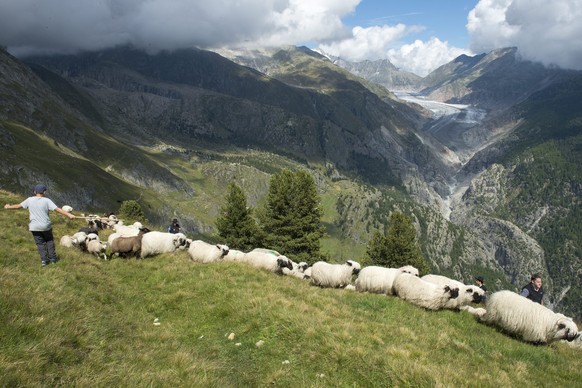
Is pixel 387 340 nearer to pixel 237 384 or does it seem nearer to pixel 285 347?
→ pixel 285 347

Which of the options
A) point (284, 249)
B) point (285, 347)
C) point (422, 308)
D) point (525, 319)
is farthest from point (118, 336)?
point (284, 249)

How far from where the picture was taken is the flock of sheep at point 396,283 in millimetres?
16438

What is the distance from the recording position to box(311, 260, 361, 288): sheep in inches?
915

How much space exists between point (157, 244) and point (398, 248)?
166 ft

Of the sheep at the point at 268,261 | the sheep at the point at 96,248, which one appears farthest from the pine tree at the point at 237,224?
the sheep at the point at 96,248

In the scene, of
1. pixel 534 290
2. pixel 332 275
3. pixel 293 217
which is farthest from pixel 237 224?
pixel 534 290

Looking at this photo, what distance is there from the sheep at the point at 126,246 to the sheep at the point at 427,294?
17.5 m

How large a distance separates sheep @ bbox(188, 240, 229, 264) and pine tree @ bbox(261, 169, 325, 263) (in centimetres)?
3109

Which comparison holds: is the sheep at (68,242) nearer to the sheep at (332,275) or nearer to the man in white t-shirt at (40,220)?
the man in white t-shirt at (40,220)

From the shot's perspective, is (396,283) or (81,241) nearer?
(396,283)

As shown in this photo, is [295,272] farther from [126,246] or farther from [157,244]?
[126,246]

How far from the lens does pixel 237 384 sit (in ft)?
34.4

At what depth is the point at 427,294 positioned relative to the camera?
61.0ft

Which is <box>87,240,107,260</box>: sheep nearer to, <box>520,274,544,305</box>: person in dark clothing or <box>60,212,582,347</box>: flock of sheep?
<box>60,212,582,347</box>: flock of sheep
